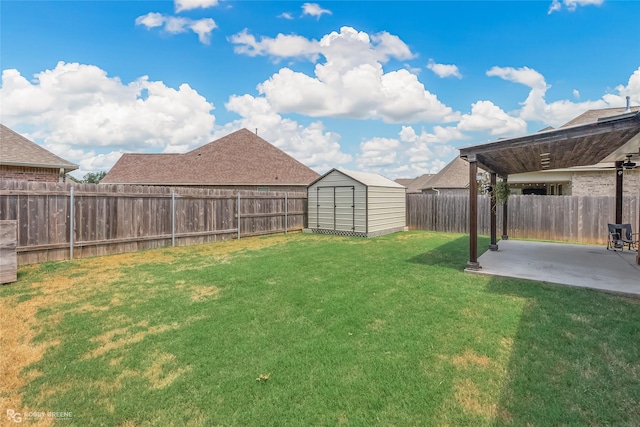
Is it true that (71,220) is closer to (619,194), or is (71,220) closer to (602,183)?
(619,194)

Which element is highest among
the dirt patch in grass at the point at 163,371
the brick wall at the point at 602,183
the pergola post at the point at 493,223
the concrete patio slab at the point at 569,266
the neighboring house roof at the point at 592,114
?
the neighboring house roof at the point at 592,114

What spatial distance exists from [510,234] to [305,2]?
457 inches

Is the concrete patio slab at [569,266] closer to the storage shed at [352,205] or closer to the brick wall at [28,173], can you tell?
the storage shed at [352,205]

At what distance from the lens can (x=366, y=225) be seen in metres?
12.0

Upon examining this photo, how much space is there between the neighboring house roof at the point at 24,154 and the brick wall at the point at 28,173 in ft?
1.06

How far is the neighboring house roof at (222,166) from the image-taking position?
65.1ft

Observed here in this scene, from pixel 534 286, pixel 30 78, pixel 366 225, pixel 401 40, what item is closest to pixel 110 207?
pixel 30 78

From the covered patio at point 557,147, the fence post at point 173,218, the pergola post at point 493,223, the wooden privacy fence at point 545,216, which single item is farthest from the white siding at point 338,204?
the fence post at point 173,218

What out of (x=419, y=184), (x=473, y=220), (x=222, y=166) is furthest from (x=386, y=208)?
(x=419, y=184)

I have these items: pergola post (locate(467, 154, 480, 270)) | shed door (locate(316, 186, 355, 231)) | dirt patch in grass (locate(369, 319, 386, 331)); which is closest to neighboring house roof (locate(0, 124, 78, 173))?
shed door (locate(316, 186, 355, 231))

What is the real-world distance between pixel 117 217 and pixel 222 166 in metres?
12.5

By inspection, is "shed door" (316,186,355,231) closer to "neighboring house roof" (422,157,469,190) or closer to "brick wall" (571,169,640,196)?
"brick wall" (571,169,640,196)

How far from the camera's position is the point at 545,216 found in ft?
37.6

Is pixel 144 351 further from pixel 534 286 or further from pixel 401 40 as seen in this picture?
pixel 401 40
